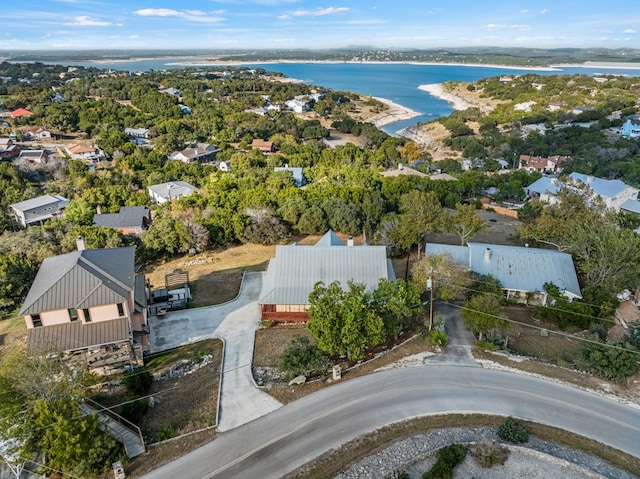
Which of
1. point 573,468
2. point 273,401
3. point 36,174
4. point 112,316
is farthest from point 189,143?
point 573,468

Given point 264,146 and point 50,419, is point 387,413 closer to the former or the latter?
point 50,419

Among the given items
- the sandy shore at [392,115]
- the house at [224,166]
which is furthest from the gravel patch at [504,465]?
the sandy shore at [392,115]

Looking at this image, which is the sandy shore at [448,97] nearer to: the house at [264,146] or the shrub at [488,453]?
the house at [264,146]

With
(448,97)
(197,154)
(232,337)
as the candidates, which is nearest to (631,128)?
(197,154)

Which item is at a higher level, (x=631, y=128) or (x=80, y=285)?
(x=631, y=128)

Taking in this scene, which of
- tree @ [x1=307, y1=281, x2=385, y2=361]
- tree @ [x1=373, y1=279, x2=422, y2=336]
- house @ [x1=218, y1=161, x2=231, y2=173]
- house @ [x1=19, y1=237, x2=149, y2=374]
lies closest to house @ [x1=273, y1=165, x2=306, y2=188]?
house @ [x1=218, y1=161, x2=231, y2=173]

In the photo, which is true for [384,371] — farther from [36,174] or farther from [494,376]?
[36,174]

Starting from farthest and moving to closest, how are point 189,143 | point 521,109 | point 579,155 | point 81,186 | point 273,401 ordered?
point 521,109 < point 189,143 < point 579,155 < point 81,186 < point 273,401

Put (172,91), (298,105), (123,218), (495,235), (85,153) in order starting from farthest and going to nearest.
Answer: (172,91)
(298,105)
(85,153)
(123,218)
(495,235)
